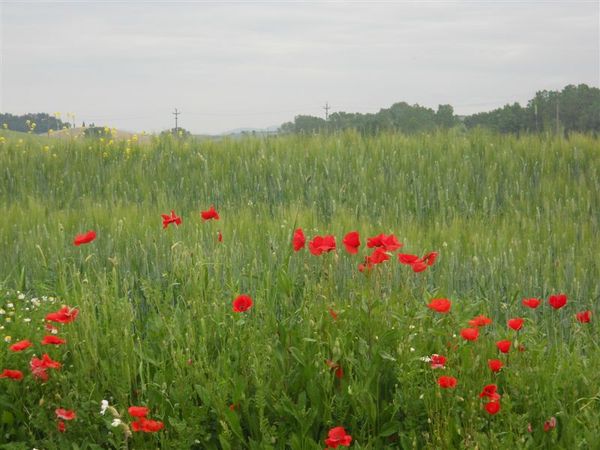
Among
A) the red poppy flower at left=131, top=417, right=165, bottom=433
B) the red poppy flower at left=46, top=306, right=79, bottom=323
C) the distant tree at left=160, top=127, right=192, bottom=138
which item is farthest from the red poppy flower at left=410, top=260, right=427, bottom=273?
the distant tree at left=160, top=127, right=192, bottom=138

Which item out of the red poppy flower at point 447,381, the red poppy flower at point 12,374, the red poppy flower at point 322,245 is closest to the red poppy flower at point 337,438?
the red poppy flower at point 447,381

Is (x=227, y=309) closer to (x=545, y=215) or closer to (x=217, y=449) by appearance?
(x=217, y=449)

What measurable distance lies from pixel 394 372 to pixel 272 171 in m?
5.54

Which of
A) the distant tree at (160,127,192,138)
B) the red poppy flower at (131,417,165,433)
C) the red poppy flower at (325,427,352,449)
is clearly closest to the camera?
the red poppy flower at (325,427,352,449)

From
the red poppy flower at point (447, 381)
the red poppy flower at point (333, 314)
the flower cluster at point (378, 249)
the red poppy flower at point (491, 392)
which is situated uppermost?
the flower cluster at point (378, 249)

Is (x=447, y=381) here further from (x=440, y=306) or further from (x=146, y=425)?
(x=146, y=425)

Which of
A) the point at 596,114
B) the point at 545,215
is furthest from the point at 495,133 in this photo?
the point at 596,114

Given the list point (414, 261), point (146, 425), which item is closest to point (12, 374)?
point (146, 425)

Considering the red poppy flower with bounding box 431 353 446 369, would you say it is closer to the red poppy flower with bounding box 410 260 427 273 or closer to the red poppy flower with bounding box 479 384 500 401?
the red poppy flower with bounding box 479 384 500 401

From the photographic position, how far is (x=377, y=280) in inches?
148

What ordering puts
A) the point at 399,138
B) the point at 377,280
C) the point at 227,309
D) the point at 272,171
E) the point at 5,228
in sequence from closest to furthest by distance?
the point at 377,280 → the point at 227,309 → the point at 5,228 → the point at 272,171 → the point at 399,138

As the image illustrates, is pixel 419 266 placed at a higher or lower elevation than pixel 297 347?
higher

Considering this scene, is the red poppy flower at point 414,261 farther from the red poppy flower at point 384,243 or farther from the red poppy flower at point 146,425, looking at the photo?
the red poppy flower at point 146,425

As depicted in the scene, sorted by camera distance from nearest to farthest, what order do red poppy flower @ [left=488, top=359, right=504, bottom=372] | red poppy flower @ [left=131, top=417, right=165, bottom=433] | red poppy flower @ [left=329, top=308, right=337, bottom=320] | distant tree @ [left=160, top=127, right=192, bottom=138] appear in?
1. red poppy flower @ [left=131, top=417, right=165, bottom=433]
2. red poppy flower @ [left=488, top=359, right=504, bottom=372]
3. red poppy flower @ [left=329, top=308, right=337, bottom=320]
4. distant tree @ [left=160, top=127, right=192, bottom=138]
